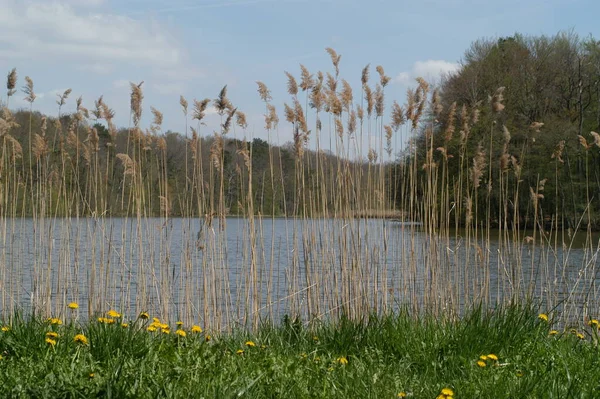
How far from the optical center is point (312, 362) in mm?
3697

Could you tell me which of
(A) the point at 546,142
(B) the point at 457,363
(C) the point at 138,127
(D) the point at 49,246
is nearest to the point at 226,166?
(C) the point at 138,127

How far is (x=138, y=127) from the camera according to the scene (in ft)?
19.5

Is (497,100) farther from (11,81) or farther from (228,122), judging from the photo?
(11,81)

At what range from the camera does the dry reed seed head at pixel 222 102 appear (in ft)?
18.7

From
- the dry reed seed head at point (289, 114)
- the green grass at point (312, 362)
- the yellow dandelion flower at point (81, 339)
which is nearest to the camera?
the green grass at point (312, 362)

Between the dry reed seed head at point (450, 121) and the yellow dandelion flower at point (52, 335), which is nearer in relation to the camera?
the yellow dandelion flower at point (52, 335)

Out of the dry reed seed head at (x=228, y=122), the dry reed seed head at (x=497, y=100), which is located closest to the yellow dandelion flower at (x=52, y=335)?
the dry reed seed head at (x=228, y=122)

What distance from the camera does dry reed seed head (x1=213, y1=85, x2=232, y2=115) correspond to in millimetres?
5707

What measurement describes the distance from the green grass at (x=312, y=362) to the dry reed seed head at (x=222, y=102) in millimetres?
1998

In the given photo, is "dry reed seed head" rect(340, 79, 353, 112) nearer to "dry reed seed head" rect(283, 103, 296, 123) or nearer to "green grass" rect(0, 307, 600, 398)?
"dry reed seed head" rect(283, 103, 296, 123)

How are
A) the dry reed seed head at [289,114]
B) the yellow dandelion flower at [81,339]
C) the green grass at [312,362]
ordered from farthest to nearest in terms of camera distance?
the dry reed seed head at [289,114] → the yellow dandelion flower at [81,339] → the green grass at [312,362]

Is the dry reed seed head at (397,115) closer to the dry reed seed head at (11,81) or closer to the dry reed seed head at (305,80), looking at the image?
the dry reed seed head at (305,80)

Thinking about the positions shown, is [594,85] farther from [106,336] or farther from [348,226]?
[106,336]

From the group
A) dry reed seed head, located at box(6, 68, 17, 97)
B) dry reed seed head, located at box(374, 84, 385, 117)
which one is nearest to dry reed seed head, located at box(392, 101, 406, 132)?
dry reed seed head, located at box(374, 84, 385, 117)
